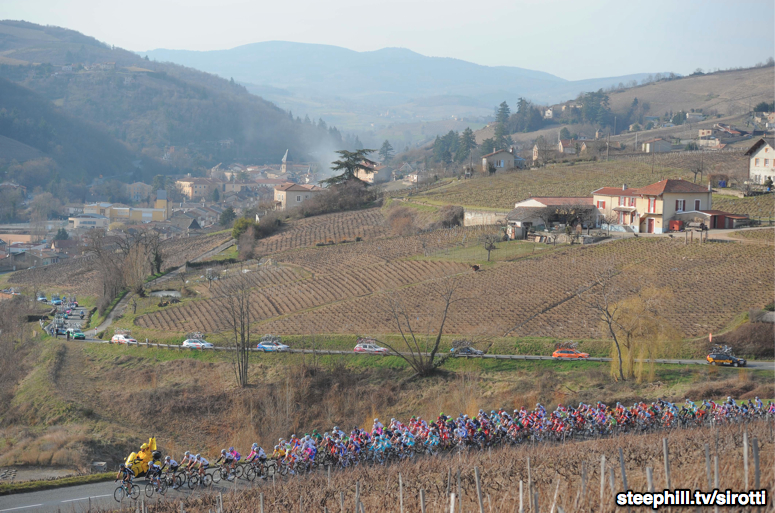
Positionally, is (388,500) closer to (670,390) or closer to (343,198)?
(670,390)

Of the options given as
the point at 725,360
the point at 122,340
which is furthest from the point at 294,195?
the point at 725,360

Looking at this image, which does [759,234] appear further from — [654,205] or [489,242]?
[489,242]

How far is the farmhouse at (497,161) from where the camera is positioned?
247ft

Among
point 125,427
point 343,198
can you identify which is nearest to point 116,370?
point 125,427

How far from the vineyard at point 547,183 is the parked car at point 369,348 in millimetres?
28373

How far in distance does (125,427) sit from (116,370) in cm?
783

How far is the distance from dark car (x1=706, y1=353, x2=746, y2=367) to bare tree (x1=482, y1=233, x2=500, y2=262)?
1780 centimetres

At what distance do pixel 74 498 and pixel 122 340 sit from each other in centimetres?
2205

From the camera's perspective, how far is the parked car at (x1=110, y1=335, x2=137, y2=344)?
113ft

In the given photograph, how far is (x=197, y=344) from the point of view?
3269cm

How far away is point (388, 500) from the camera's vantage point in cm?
1134

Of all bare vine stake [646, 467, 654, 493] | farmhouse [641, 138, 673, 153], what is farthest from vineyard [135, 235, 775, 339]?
farmhouse [641, 138, 673, 153]

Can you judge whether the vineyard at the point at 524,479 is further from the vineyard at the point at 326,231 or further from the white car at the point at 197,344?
the vineyard at the point at 326,231

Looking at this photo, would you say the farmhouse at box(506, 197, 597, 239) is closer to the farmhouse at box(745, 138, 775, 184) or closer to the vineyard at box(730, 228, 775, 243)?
the vineyard at box(730, 228, 775, 243)
